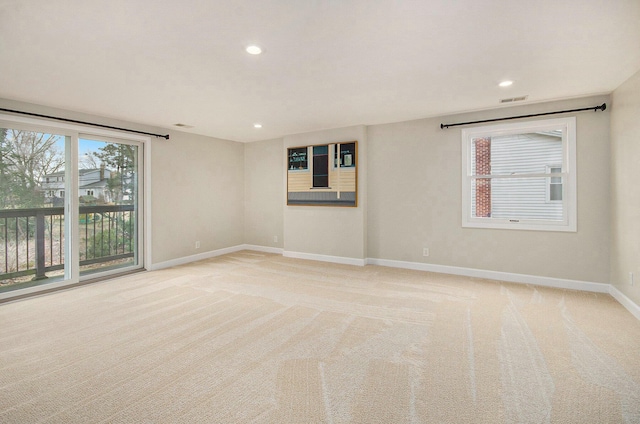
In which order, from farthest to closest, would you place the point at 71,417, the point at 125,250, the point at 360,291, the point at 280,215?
the point at 280,215, the point at 125,250, the point at 360,291, the point at 71,417

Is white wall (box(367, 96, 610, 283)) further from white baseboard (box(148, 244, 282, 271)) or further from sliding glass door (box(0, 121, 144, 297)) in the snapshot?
sliding glass door (box(0, 121, 144, 297))

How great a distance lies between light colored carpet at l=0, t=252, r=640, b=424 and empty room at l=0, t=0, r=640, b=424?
2cm

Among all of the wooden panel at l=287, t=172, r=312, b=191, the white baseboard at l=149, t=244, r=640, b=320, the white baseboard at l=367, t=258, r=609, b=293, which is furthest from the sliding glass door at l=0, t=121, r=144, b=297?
the white baseboard at l=367, t=258, r=609, b=293

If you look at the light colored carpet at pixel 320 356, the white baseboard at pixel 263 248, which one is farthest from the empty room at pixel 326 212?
the white baseboard at pixel 263 248

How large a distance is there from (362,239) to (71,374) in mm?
3977

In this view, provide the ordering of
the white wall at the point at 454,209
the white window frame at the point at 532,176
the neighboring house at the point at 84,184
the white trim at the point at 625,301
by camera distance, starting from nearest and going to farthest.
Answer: the white trim at the point at 625,301, the white wall at the point at 454,209, the white window frame at the point at 532,176, the neighboring house at the point at 84,184

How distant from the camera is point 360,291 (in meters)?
3.84

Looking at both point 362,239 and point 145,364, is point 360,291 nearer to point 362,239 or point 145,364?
point 362,239

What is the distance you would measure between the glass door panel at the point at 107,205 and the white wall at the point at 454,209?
3927mm

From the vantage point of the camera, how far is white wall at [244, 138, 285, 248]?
6359 millimetres

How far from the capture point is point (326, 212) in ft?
18.2

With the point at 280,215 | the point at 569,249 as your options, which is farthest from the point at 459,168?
the point at 280,215

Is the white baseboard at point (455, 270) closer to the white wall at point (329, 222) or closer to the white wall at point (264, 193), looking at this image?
the white wall at point (329, 222)

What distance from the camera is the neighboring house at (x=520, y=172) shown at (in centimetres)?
401
